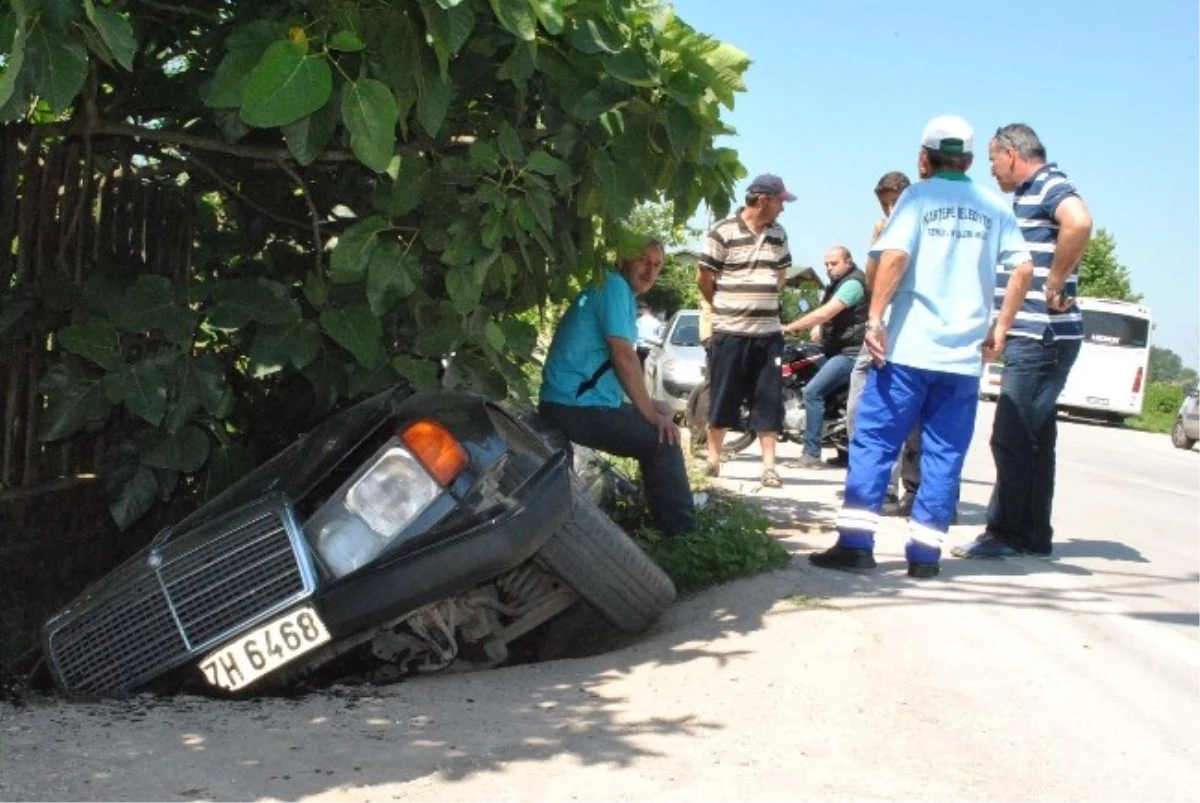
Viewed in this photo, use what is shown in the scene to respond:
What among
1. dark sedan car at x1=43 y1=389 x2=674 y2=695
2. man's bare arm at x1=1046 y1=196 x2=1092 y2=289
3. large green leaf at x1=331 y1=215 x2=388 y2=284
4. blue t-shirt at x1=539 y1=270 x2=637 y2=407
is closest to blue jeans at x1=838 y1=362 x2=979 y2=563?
man's bare arm at x1=1046 y1=196 x2=1092 y2=289

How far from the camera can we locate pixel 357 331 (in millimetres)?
5156

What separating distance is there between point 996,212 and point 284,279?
10.0 ft

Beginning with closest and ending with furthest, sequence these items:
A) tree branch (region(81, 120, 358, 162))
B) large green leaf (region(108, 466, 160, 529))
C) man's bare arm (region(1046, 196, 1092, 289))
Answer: large green leaf (region(108, 466, 160, 529)) → tree branch (region(81, 120, 358, 162)) → man's bare arm (region(1046, 196, 1092, 289))

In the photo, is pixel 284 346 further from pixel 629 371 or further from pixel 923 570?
pixel 923 570

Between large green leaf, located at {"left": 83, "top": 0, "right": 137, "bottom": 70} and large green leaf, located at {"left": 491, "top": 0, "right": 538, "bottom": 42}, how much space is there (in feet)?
3.19

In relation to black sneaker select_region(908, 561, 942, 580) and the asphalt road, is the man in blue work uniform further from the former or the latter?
the asphalt road

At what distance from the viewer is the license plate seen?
4312 mm

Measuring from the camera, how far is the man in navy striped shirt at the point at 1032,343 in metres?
7.21

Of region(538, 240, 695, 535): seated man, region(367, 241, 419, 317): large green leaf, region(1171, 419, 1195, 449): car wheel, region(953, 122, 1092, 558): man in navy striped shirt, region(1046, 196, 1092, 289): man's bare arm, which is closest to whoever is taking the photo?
region(367, 241, 419, 317): large green leaf

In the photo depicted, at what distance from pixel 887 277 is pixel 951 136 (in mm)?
672

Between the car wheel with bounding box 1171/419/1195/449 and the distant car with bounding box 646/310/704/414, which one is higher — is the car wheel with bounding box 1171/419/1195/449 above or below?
below

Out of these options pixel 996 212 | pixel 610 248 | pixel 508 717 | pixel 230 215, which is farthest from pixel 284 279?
pixel 996 212

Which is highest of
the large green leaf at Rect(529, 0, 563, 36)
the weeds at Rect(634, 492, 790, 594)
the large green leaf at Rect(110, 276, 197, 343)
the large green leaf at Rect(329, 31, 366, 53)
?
the large green leaf at Rect(529, 0, 563, 36)

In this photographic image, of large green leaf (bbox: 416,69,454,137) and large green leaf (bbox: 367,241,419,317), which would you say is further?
A: large green leaf (bbox: 367,241,419,317)
